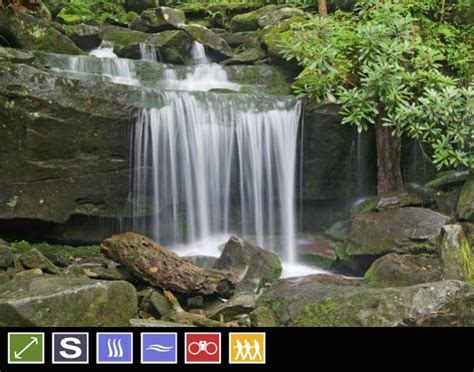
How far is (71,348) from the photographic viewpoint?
315cm

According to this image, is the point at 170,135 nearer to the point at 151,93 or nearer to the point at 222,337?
the point at 151,93

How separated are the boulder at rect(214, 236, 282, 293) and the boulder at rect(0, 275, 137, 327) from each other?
7.69ft

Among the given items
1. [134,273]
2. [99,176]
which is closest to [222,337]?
[134,273]

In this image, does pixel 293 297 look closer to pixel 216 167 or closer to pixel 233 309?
pixel 233 309

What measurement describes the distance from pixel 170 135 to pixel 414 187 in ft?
14.5

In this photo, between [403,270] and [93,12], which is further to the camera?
[93,12]

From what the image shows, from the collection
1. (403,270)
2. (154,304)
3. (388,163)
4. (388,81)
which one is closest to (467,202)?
(388,163)

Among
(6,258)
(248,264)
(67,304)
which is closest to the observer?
(67,304)

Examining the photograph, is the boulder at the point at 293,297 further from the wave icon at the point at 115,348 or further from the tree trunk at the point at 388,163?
the tree trunk at the point at 388,163

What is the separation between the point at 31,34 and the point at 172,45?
3637mm

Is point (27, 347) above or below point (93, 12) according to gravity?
below

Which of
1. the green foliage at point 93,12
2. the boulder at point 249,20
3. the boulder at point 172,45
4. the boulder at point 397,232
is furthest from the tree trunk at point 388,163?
the green foliage at point 93,12

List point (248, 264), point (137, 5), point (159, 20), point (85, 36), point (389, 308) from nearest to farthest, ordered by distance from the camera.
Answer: point (389, 308)
point (248, 264)
point (85, 36)
point (159, 20)
point (137, 5)

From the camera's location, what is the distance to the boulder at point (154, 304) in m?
5.50
